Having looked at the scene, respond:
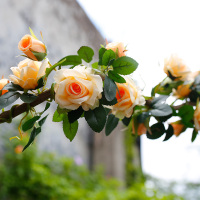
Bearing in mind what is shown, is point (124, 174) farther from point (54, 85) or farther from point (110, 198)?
point (54, 85)

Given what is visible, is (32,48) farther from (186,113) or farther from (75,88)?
(186,113)

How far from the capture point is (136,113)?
1.92 feet

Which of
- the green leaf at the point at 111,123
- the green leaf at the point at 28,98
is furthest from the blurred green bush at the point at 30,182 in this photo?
the green leaf at the point at 28,98

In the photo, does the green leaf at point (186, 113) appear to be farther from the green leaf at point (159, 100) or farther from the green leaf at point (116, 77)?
the green leaf at point (116, 77)

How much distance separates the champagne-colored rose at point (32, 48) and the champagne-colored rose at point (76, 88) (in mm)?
61

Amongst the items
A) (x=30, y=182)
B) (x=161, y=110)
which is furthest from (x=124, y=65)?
(x=30, y=182)

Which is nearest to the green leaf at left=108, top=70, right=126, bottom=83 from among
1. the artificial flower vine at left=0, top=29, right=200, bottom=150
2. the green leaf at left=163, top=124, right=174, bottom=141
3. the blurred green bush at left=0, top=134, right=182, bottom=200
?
the artificial flower vine at left=0, top=29, right=200, bottom=150

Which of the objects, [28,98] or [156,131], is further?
[156,131]

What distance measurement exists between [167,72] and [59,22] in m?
2.01

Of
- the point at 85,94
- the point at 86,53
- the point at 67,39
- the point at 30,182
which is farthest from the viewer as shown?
the point at 67,39

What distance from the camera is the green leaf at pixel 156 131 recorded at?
0.58 meters

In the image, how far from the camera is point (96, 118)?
0.44m

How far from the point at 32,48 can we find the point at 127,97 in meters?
0.19

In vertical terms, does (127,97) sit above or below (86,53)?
below
